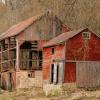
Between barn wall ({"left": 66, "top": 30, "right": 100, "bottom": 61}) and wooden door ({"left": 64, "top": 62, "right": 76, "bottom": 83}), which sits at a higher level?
barn wall ({"left": 66, "top": 30, "right": 100, "bottom": 61})

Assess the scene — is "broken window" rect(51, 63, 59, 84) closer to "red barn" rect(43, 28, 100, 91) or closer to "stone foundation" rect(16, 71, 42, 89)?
"red barn" rect(43, 28, 100, 91)

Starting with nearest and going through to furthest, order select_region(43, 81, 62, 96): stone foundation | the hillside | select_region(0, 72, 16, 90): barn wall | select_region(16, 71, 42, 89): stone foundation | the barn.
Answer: the hillside, select_region(43, 81, 62, 96): stone foundation, select_region(16, 71, 42, 89): stone foundation, the barn, select_region(0, 72, 16, 90): barn wall

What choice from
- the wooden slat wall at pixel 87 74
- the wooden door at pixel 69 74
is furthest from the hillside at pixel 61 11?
the wooden door at pixel 69 74

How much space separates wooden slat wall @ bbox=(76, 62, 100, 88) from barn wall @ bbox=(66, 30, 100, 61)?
71 centimetres

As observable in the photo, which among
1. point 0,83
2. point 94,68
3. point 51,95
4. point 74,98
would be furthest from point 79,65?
point 0,83

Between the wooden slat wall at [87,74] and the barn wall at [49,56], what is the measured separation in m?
1.94

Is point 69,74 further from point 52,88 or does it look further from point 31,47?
point 31,47

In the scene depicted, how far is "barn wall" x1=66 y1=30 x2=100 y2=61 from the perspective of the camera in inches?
1465

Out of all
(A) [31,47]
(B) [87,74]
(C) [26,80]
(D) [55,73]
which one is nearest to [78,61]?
(B) [87,74]

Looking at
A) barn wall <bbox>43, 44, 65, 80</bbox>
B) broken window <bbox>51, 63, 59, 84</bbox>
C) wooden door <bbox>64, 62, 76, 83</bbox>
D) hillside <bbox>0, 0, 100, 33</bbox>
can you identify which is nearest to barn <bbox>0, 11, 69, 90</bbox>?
hillside <bbox>0, 0, 100, 33</bbox>

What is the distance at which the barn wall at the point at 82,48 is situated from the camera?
37.2m

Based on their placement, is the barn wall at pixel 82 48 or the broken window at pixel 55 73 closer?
the barn wall at pixel 82 48

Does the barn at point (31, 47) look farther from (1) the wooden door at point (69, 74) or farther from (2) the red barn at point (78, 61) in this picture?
(1) the wooden door at point (69, 74)

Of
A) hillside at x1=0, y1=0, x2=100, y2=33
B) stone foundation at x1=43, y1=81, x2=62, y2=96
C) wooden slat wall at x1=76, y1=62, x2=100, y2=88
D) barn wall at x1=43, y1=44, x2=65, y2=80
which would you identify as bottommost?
stone foundation at x1=43, y1=81, x2=62, y2=96
